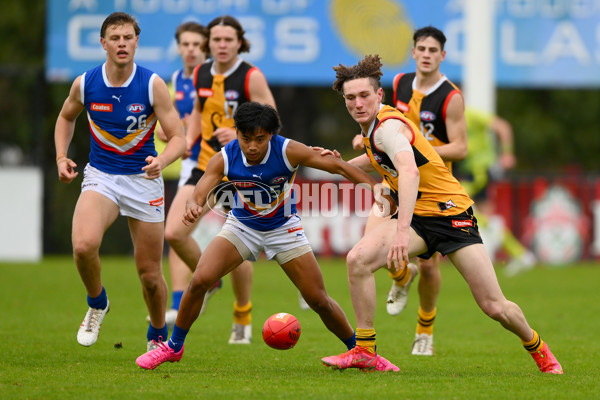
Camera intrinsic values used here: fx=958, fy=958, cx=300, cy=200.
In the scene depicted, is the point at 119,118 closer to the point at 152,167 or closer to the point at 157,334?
the point at 152,167

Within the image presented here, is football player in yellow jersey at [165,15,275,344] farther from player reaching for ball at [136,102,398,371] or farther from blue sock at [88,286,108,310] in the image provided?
player reaching for ball at [136,102,398,371]

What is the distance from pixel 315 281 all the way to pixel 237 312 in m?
2.17

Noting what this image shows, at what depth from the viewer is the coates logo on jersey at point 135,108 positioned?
7.16 meters

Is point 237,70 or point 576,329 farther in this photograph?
point 576,329

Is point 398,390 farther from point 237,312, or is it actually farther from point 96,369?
point 237,312

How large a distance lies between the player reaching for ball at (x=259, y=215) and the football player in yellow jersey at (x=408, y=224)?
224 millimetres

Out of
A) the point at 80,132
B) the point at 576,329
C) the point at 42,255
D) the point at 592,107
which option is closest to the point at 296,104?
the point at 80,132

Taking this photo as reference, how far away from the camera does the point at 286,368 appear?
23.1 ft

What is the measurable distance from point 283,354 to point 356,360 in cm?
130

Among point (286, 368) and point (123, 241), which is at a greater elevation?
point (286, 368)

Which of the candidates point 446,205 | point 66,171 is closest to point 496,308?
point 446,205

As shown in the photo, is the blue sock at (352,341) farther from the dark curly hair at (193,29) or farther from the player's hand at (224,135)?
the dark curly hair at (193,29)

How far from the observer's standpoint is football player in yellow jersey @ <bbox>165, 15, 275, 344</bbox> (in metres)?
8.59

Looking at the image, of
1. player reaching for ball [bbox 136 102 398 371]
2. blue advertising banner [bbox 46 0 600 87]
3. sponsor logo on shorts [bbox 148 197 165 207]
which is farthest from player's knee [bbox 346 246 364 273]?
blue advertising banner [bbox 46 0 600 87]
